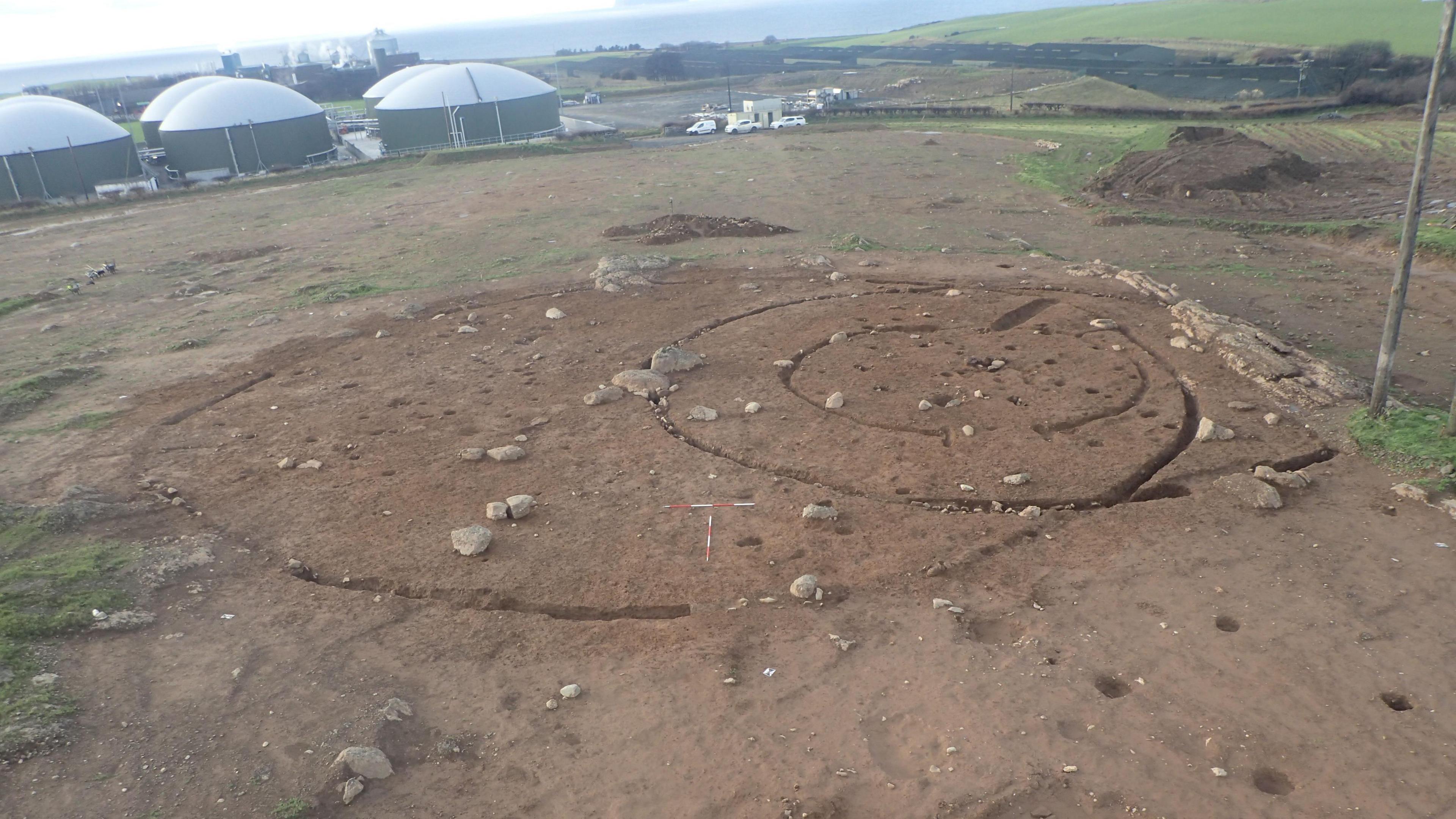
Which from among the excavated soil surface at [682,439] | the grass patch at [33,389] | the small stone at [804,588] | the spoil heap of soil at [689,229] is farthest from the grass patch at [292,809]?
the spoil heap of soil at [689,229]

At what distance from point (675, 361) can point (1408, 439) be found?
374 inches

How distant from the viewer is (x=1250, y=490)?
929 cm

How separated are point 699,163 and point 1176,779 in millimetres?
31541

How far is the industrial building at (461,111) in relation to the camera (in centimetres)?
4712

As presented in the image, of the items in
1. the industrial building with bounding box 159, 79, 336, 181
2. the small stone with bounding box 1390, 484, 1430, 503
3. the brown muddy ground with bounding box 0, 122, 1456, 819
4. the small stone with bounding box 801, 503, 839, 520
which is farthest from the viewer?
the industrial building with bounding box 159, 79, 336, 181

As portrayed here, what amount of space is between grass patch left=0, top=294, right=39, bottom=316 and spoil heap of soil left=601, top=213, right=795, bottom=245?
43.8 ft

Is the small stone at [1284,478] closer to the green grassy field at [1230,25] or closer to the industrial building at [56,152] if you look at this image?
the industrial building at [56,152]

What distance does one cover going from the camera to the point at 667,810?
5.91 m

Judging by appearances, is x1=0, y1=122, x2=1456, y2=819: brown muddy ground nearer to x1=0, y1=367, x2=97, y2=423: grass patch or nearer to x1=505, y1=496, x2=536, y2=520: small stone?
x1=505, y1=496, x2=536, y2=520: small stone

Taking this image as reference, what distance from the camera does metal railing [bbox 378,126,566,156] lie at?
46312 millimetres

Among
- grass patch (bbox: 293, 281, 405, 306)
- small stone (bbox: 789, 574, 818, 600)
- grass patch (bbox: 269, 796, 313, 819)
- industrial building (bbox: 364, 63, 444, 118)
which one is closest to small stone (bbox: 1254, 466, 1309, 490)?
small stone (bbox: 789, 574, 818, 600)

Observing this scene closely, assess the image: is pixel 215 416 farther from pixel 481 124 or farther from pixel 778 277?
pixel 481 124

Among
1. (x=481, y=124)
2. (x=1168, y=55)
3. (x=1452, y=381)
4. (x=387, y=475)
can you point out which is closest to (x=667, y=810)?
(x=387, y=475)

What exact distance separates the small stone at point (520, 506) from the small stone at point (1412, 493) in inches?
373
